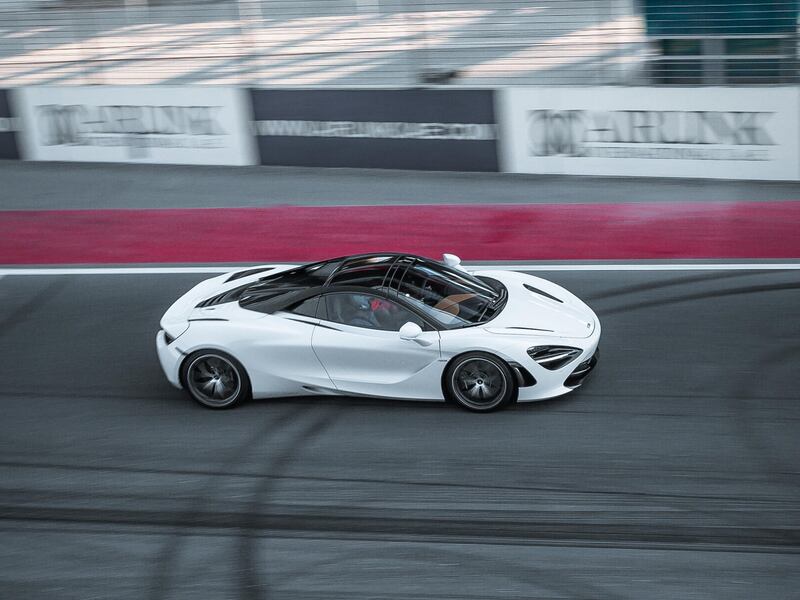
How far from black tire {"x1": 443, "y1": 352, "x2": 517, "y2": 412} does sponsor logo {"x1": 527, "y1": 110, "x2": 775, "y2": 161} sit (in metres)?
8.04

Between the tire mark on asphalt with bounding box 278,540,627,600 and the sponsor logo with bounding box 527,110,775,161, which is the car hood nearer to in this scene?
the tire mark on asphalt with bounding box 278,540,627,600

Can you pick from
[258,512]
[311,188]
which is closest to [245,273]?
[258,512]

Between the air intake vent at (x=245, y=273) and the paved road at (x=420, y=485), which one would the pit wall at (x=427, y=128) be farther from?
the air intake vent at (x=245, y=273)

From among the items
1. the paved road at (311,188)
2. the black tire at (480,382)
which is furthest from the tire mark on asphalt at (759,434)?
the paved road at (311,188)

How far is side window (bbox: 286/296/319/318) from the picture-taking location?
29.3 feet

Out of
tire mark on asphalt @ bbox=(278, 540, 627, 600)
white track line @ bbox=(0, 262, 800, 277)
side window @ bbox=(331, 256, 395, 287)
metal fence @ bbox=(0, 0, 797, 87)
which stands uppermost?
metal fence @ bbox=(0, 0, 797, 87)

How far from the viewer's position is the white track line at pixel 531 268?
12156 mm

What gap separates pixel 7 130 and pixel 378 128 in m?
7.01

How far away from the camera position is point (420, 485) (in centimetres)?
780

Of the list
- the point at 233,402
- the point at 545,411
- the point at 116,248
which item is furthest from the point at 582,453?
the point at 116,248

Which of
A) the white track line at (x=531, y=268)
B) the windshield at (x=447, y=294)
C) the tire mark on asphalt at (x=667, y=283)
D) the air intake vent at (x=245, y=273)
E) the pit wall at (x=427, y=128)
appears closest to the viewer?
the windshield at (x=447, y=294)

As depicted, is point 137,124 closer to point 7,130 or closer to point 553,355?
point 7,130

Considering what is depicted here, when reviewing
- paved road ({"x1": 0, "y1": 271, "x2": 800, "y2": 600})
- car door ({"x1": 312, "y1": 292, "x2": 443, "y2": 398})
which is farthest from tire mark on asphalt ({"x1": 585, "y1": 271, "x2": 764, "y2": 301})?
car door ({"x1": 312, "y1": 292, "x2": 443, "y2": 398})

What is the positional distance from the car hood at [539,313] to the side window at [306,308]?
1522 mm
